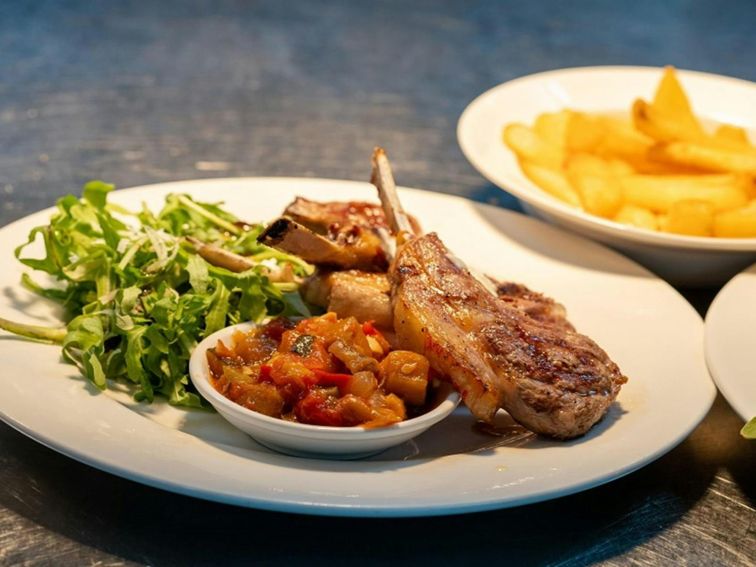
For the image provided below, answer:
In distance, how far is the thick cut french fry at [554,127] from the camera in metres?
4.71

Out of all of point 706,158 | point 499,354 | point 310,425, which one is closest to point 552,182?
point 706,158

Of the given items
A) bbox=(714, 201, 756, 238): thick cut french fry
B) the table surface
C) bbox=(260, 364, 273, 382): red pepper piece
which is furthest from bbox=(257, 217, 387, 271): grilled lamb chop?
bbox=(714, 201, 756, 238): thick cut french fry

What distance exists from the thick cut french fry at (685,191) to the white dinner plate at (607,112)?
0.24 metres

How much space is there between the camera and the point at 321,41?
299 inches

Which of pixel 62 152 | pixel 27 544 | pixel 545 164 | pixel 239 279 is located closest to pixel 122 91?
pixel 62 152

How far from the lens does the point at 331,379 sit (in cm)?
274

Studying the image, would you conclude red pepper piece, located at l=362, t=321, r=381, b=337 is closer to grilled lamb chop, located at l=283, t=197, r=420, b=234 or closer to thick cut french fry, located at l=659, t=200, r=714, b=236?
grilled lamb chop, located at l=283, t=197, r=420, b=234

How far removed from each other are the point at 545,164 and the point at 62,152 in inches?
99.0

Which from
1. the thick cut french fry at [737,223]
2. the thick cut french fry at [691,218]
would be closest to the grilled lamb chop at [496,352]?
the thick cut french fry at [691,218]

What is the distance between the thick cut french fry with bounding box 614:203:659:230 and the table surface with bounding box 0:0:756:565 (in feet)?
1.20

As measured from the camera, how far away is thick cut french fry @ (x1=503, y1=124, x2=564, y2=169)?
4598 millimetres

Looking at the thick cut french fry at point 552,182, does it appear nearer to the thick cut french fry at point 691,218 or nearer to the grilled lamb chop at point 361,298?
the thick cut french fry at point 691,218

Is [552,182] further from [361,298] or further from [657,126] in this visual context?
[361,298]

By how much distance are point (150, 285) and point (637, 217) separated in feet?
6.57
